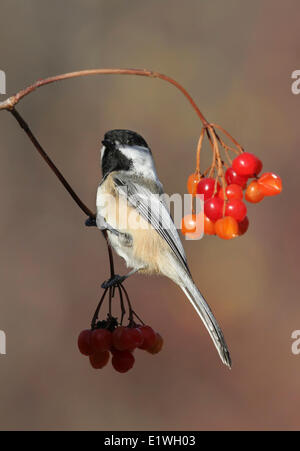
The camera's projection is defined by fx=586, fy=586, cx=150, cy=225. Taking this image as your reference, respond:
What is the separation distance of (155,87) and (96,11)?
66 centimetres

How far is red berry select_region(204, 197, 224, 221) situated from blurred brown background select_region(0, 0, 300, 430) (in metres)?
1.94

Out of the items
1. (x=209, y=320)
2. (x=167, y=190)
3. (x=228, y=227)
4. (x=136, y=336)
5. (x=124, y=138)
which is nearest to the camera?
(x=228, y=227)

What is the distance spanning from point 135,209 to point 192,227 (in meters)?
0.46

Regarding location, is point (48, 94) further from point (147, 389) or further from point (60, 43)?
point (147, 389)

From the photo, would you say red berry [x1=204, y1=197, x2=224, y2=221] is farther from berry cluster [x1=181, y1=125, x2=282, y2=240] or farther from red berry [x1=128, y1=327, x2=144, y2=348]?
red berry [x1=128, y1=327, x2=144, y2=348]

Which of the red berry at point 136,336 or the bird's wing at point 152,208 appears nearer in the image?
the red berry at point 136,336

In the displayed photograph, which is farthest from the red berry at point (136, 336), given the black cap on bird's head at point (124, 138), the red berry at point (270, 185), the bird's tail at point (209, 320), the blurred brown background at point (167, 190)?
the blurred brown background at point (167, 190)

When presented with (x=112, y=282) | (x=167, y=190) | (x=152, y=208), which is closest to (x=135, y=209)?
(x=152, y=208)

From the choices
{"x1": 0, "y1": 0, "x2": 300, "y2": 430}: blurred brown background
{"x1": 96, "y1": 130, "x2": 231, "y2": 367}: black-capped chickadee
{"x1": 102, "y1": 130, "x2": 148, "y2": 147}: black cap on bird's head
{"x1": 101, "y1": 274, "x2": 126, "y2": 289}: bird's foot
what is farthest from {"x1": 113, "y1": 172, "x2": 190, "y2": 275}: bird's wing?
{"x1": 0, "y1": 0, "x2": 300, "y2": 430}: blurred brown background

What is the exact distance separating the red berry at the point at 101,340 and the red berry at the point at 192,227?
14.9 inches

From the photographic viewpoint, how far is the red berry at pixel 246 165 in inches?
63.1

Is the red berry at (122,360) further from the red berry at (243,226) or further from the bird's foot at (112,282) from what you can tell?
the red berry at (243,226)

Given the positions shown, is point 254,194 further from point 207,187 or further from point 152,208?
point 152,208

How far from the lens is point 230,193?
1.63m
